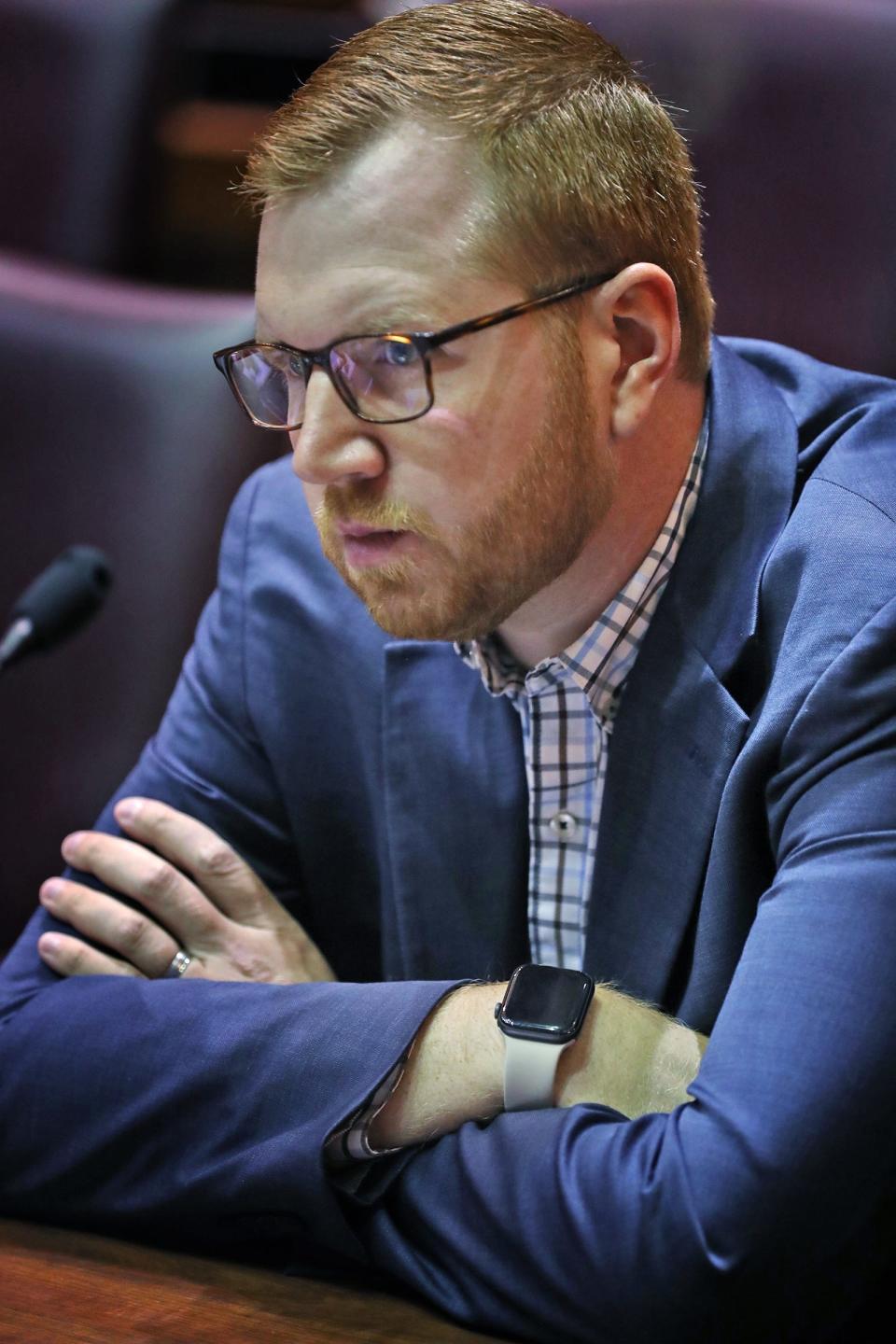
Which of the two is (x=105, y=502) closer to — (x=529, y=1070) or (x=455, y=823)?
(x=455, y=823)

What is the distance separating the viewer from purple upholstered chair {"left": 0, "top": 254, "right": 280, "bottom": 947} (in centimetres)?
164

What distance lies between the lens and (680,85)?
4.92ft

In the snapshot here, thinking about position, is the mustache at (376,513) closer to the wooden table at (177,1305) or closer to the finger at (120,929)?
the finger at (120,929)

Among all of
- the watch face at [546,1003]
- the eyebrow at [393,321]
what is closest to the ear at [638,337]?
the eyebrow at [393,321]

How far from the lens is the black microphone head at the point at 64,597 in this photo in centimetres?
121

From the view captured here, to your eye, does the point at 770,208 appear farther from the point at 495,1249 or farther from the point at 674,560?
the point at 495,1249

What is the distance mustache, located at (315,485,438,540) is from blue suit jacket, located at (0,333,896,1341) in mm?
188

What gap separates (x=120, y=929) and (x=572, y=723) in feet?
1.20

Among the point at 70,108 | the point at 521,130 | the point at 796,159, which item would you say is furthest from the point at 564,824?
the point at 70,108

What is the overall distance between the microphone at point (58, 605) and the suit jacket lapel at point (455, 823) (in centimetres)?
24

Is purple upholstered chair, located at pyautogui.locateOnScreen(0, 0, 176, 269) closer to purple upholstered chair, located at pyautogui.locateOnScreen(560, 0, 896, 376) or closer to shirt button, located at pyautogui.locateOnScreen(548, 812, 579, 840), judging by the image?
purple upholstered chair, located at pyautogui.locateOnScreen(560, 0, 896, 376)

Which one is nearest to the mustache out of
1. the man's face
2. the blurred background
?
the man's face

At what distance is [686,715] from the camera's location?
1.09 metres

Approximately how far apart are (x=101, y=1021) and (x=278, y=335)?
0.46 m
